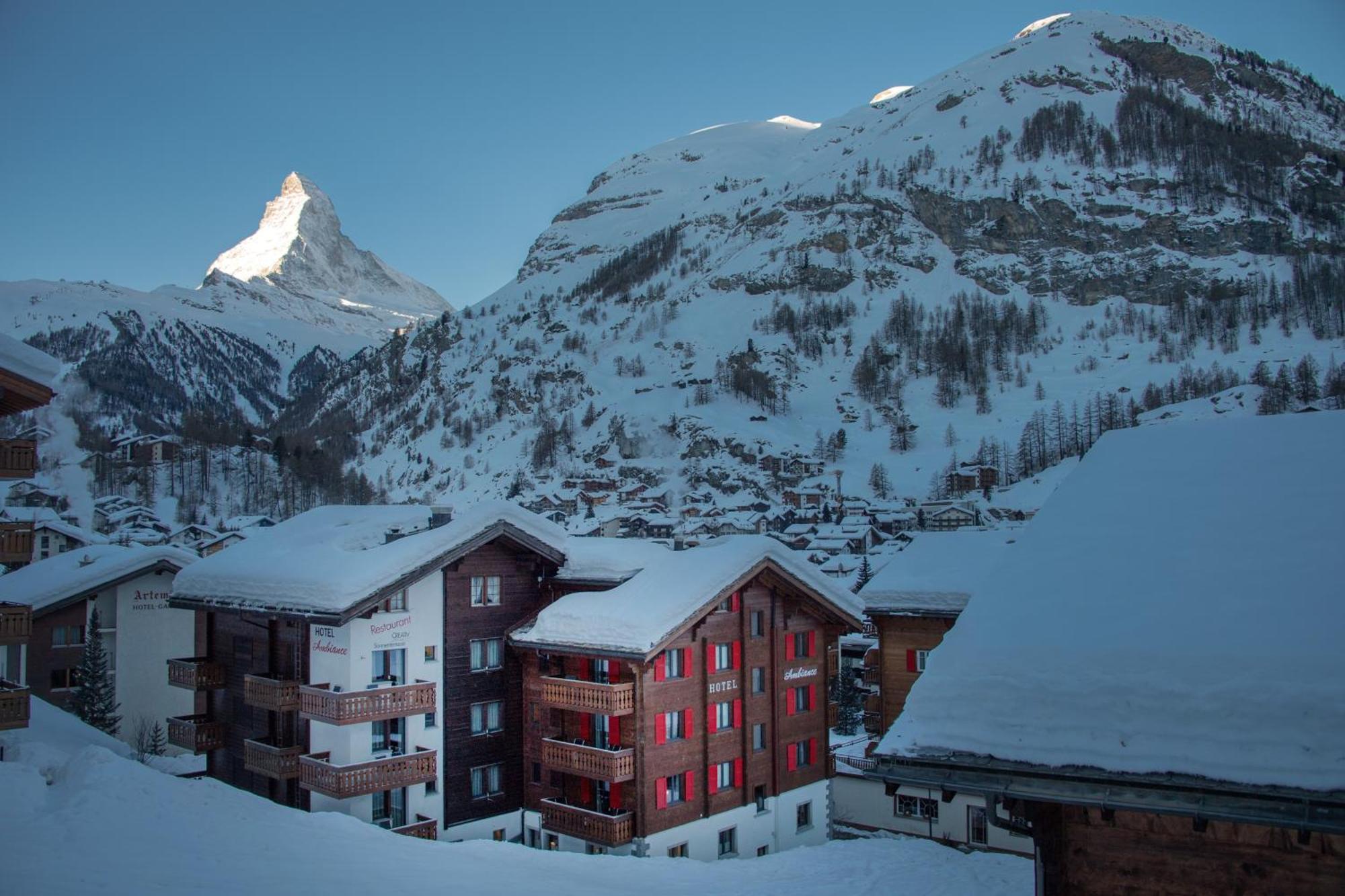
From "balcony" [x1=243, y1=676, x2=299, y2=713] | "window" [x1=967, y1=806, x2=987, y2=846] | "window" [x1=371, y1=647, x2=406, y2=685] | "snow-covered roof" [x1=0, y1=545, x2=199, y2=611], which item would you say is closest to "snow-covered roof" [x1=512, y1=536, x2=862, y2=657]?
"window" [x1=371, y1=647, x2=406, y2=685]

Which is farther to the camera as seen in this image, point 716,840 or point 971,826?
point 971,826

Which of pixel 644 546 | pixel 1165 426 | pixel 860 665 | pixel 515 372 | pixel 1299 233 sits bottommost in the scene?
pixel 860 665

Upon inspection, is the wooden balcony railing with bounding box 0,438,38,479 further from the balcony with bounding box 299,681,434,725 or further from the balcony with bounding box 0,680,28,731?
the balcony with bounding box 299,681,434,725

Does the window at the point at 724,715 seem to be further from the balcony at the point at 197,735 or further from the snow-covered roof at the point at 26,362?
the snow-covered roof at the point at 26,362

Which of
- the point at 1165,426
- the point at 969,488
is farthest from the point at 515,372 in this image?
the point at 1165,426

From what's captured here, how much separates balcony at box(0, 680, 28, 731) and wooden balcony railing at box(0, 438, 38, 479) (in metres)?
5.88

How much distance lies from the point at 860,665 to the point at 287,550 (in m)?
38.2

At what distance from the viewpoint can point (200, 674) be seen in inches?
1155

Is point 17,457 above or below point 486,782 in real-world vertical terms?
above

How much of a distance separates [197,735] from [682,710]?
53.4ft

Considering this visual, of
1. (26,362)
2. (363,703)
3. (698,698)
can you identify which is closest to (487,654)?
(363,703)

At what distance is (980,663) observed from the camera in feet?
26.1

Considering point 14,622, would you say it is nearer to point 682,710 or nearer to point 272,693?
point 272,693

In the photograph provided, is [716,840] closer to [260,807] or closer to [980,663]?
[260,807]
